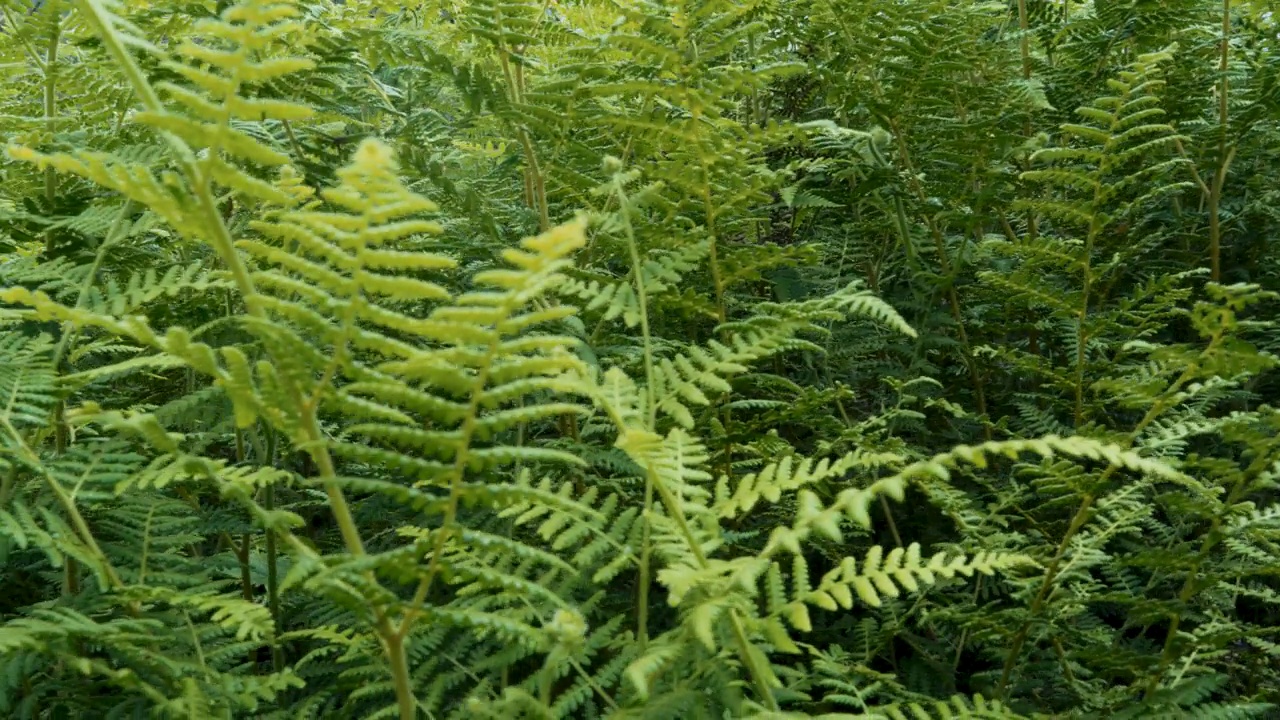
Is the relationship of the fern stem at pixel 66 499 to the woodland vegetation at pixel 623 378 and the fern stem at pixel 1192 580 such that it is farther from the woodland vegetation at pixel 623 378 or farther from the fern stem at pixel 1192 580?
the fern stem at pixel 1192 580

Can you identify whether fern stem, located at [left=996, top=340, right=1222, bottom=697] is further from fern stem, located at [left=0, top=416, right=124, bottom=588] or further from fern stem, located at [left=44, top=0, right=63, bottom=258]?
fern stem, located at [left=44, top=0, right=63, bottom=258]

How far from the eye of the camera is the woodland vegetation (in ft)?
2.38

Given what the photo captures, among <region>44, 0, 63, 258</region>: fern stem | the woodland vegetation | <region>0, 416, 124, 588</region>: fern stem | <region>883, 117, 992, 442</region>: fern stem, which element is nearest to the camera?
the woodland vegetation

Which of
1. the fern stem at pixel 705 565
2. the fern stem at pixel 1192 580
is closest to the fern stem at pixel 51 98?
the fern stem at pixel 705 565

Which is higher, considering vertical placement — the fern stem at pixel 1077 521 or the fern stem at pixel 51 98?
the fern stem at pixel 51 98

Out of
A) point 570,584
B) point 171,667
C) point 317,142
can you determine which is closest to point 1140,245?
point 570,584

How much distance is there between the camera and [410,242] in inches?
53.0

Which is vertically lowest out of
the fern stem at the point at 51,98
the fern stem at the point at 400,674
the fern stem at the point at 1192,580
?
the fern stem at the point at 1192,580

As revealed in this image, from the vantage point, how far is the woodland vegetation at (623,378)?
0.73 m

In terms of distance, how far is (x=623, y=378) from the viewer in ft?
3.19

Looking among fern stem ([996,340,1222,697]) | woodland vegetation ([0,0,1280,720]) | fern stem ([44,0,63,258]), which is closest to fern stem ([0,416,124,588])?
woodland vegetation ([0,0,1280,720])

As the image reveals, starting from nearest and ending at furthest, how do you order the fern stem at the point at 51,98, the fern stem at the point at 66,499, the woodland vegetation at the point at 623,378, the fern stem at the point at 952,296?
1. the woodland vegetation at the point at 623,378
2. the fern stem at the point at 66,499
3. the fern stem at the point at 51,98
4. the fern stem at the point at 952,296

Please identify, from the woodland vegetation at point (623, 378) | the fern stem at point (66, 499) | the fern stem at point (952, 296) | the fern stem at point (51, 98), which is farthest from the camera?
the fern stem at point (952, 296)

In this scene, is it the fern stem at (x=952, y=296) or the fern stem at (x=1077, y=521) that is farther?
the fern stem at (x=952, y=296)
